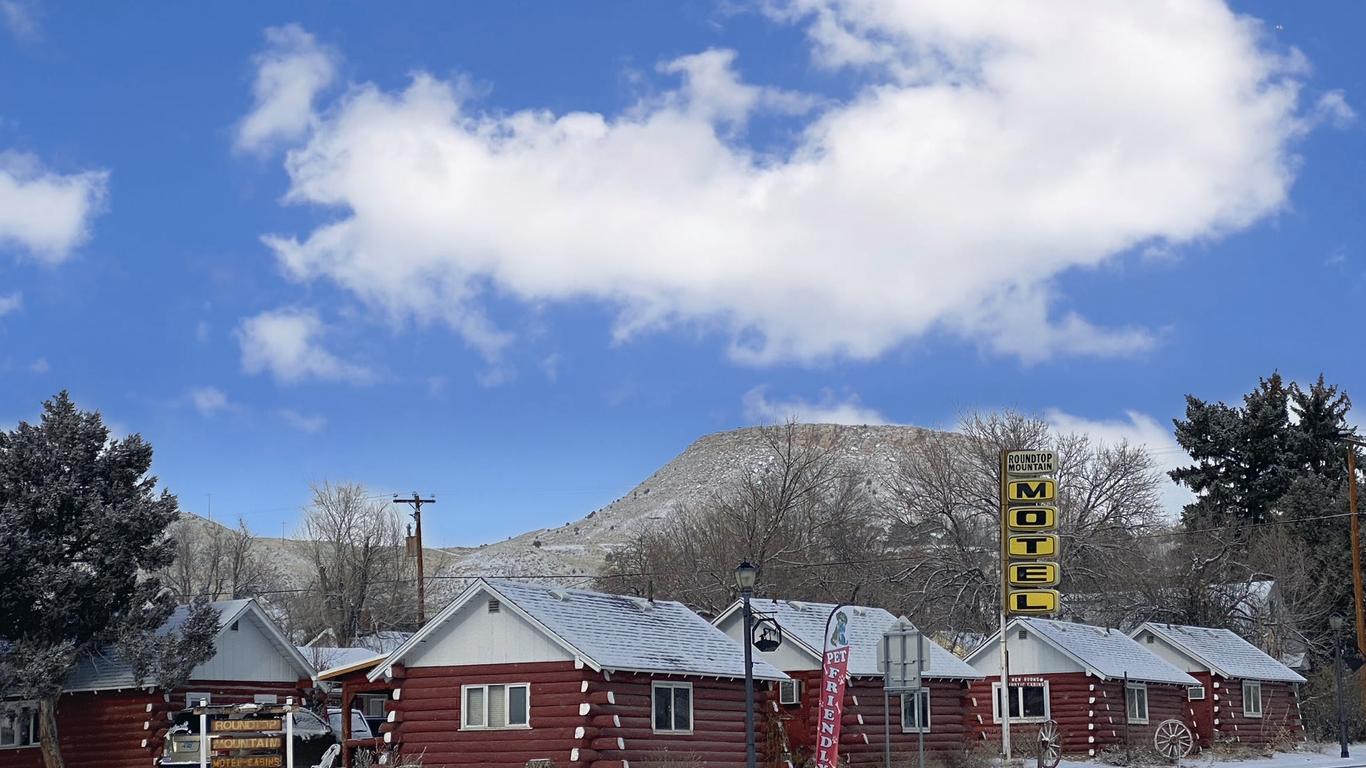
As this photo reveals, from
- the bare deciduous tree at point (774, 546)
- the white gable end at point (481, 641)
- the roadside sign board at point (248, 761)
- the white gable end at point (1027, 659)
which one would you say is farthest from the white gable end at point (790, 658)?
the bare deciduous tree at point (774, 546)

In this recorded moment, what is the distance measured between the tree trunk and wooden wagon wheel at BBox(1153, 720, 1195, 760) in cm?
3421

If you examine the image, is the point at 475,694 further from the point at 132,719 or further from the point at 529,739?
the point at 132,719

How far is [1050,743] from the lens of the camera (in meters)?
45.3

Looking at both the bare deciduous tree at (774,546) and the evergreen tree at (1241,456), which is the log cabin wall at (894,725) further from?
the evergreen tree at (1241,456)

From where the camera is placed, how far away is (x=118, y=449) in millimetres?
42750

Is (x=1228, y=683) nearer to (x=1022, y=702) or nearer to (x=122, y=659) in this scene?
(x=1022, y=702)

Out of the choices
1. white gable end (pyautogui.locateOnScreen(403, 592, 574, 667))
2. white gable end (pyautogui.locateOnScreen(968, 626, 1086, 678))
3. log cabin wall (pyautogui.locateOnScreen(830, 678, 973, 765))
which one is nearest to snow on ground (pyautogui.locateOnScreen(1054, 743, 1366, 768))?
white gable end (pyautogui.locateOnScreen(968, 626, 1086, 678))

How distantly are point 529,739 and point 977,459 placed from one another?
53486 millimetres

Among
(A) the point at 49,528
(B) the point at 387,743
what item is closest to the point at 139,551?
(A) the point at 49,528

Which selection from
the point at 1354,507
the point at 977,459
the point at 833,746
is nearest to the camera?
the point at 833,746

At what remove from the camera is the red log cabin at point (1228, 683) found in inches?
2260

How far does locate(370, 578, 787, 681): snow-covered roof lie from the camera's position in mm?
35844

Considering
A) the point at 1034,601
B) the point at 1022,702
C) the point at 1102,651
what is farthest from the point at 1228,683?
the point at 1034,601

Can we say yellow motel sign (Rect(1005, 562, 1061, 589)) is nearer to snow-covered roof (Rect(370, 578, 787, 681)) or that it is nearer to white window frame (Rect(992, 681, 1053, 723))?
snow-covered roof (Rect(370, 578, 787, 681))
